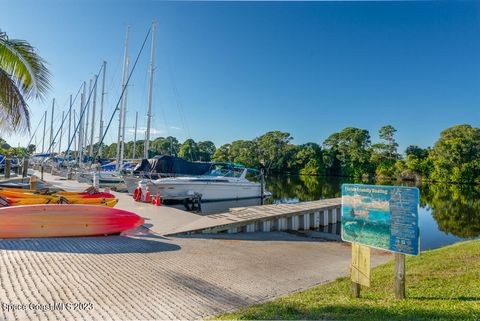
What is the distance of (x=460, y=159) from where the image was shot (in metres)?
51.0

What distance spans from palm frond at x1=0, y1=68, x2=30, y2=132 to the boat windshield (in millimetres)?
13576

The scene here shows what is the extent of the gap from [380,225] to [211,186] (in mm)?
14325

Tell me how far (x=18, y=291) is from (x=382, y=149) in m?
71.5

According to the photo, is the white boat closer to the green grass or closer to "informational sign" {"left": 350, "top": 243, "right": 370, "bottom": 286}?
the green grass

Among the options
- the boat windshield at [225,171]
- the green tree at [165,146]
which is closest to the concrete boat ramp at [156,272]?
the boat windshield at [225,171]

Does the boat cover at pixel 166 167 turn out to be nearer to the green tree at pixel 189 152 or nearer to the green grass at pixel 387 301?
the green grass at pixel 387 301

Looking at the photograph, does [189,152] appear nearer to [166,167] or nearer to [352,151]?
[352,151]

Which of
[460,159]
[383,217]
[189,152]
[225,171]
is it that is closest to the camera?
[383,217]

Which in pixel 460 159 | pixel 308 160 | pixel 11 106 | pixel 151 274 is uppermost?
pixel 460 159

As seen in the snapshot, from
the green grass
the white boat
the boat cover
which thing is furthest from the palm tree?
the boat cover

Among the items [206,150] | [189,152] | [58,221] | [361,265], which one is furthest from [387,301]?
[206,150]

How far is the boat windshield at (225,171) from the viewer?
19.7 meters

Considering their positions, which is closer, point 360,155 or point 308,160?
point 360,155

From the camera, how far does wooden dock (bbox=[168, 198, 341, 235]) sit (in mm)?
8969
